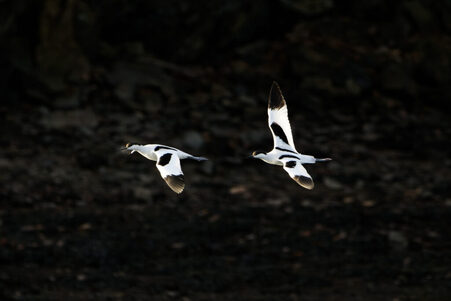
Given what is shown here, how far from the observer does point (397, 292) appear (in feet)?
90.6

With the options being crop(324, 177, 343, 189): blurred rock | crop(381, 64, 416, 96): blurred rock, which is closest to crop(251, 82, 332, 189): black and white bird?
crop(324, 177, 343, 189): blurred rock

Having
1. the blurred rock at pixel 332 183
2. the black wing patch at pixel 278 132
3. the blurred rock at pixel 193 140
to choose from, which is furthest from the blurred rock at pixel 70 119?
the black wing patch at pixel 278 132

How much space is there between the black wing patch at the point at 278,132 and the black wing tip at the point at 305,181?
19.5 inches

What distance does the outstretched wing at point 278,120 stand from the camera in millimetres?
4617

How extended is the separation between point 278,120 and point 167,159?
0.99 meters

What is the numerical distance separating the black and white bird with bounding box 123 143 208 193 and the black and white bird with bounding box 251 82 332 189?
15.1 inches

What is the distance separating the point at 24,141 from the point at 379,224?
43.6ft

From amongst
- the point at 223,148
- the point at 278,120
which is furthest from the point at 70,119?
the point at 278,120

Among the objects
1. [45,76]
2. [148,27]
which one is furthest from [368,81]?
[45,76]

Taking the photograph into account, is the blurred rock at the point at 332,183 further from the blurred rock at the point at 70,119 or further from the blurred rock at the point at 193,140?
the blurred rock at the point at 70,119

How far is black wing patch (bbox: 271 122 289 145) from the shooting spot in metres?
4.69

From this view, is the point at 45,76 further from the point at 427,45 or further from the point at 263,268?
the point at 427,45

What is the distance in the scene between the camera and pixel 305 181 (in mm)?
4098

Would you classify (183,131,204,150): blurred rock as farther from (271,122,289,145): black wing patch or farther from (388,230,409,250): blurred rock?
(271,122,289,145): black wing patch
